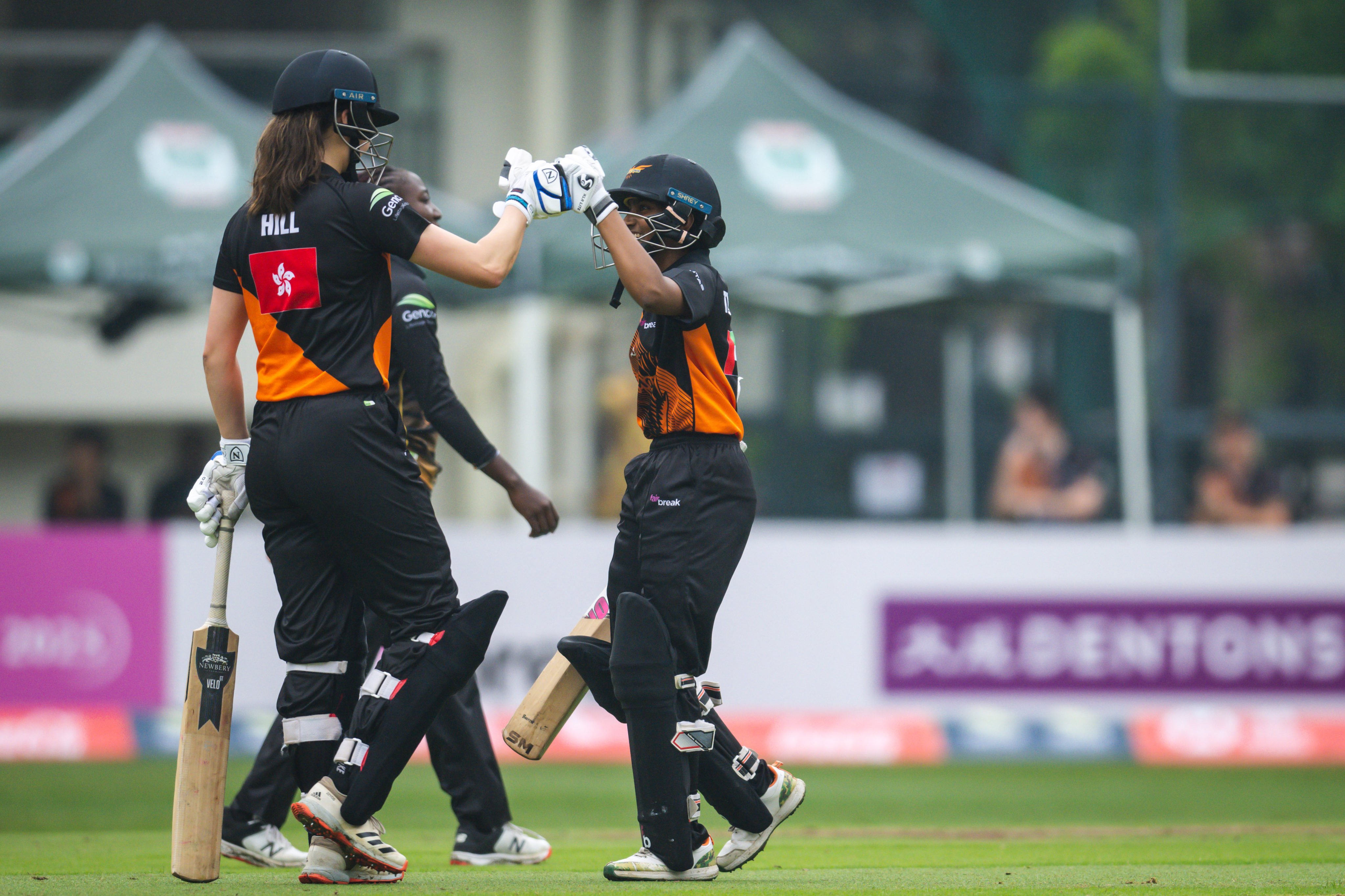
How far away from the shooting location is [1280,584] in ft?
35.2

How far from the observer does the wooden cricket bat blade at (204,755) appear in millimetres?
4605

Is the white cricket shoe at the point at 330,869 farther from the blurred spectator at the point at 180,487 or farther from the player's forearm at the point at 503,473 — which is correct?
the blurred spectator at the point at 180,487

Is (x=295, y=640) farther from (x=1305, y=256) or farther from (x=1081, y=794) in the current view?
(x=1305, y=256)

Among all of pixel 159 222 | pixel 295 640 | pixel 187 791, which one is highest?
pixel 159 222

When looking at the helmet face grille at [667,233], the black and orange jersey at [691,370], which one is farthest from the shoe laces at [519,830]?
the helmet face grille at [667,233]

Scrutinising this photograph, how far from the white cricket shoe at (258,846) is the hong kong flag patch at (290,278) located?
1984 millimetres

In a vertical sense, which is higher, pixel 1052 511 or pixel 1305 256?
pixel 1305 256

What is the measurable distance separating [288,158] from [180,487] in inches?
297

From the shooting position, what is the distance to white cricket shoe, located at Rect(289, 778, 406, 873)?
180 inches

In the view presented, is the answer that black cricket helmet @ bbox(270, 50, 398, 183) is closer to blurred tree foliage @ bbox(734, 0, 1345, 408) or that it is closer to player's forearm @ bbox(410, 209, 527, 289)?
player's forearm @ bbox(410, 209, 527, 289)

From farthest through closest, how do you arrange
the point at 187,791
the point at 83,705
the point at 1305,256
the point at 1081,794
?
the point at 1305,256
the point at 83,705
the point at 1081,794
the point at 187,791

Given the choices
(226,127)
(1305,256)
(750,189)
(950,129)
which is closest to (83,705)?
(226,127)

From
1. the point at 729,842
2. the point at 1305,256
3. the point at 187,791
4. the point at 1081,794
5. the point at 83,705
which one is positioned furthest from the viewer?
the point at 1305,256

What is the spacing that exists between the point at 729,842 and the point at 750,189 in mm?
7549
